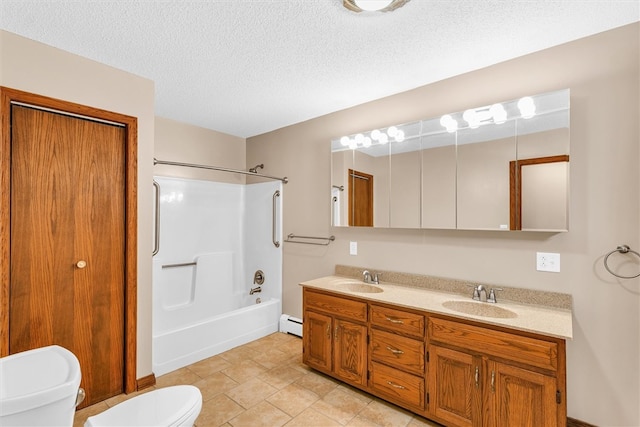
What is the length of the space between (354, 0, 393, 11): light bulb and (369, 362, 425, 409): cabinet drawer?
220cm

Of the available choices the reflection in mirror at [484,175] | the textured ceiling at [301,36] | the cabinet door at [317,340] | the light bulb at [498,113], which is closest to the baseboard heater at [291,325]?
the cabinet door at [317,340]

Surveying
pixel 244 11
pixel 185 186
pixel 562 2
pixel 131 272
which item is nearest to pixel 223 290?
pixel 185 186

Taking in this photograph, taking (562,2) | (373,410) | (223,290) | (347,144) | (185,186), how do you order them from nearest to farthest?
(562,2) < (373,410) < (347,144) < (185,186) < (223,290)

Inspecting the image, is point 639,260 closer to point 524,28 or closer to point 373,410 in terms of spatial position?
point 524,28

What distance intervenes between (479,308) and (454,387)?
55 centimetres

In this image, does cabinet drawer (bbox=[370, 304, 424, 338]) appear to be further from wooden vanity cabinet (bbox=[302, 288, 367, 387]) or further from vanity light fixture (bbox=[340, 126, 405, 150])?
vanity light fixture (bbox=[340, 126, 405, 150])

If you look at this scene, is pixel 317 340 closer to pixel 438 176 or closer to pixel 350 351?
pixel 350 351

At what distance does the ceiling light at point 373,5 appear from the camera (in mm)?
1559

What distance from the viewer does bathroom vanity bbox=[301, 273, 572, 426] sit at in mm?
1600

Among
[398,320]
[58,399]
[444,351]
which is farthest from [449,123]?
[58,399]

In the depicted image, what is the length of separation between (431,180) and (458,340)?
1.20 meters

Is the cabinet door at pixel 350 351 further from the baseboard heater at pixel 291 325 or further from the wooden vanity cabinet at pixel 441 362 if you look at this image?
the baseboard heater at pixel 291 325

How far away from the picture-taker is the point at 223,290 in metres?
3.85

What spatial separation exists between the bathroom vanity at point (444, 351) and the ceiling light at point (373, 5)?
1749 mm
